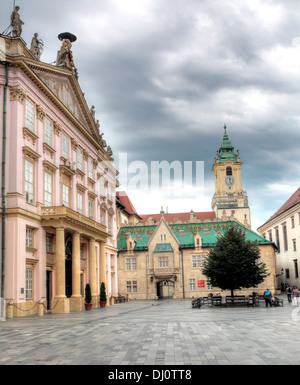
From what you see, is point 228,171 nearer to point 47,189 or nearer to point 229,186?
point 229,186

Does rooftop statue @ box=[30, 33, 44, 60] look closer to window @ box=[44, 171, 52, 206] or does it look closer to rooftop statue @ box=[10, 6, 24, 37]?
rooftop statue @ box=[10, 6, 24, 37]

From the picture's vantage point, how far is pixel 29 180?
106 feet

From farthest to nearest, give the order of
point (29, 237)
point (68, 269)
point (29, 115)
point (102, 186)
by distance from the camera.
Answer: point (102, 186) < point (68, 269) < point (29, 115) < point (29, 237)

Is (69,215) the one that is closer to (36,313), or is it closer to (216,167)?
(36,313)

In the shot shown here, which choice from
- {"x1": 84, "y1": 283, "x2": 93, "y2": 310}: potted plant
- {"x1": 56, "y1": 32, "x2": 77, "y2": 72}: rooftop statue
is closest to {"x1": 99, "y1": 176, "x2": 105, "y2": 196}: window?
{"x1": 56, "y1": 32, "x2": 77, "y2": 72}: rooftop statue

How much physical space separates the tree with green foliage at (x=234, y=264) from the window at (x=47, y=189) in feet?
52.8

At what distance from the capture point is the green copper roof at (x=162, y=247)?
218 ft

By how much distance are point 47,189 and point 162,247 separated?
1342 inches

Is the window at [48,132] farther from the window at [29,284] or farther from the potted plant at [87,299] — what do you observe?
the potted plant at [87,299]

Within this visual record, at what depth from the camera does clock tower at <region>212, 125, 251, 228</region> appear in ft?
420

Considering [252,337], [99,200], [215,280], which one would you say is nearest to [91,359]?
[252,337]

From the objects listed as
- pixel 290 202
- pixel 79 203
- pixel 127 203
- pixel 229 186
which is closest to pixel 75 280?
pixel 79 203

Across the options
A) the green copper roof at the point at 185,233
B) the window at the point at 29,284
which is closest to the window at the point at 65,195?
the window at the point at 29,284
